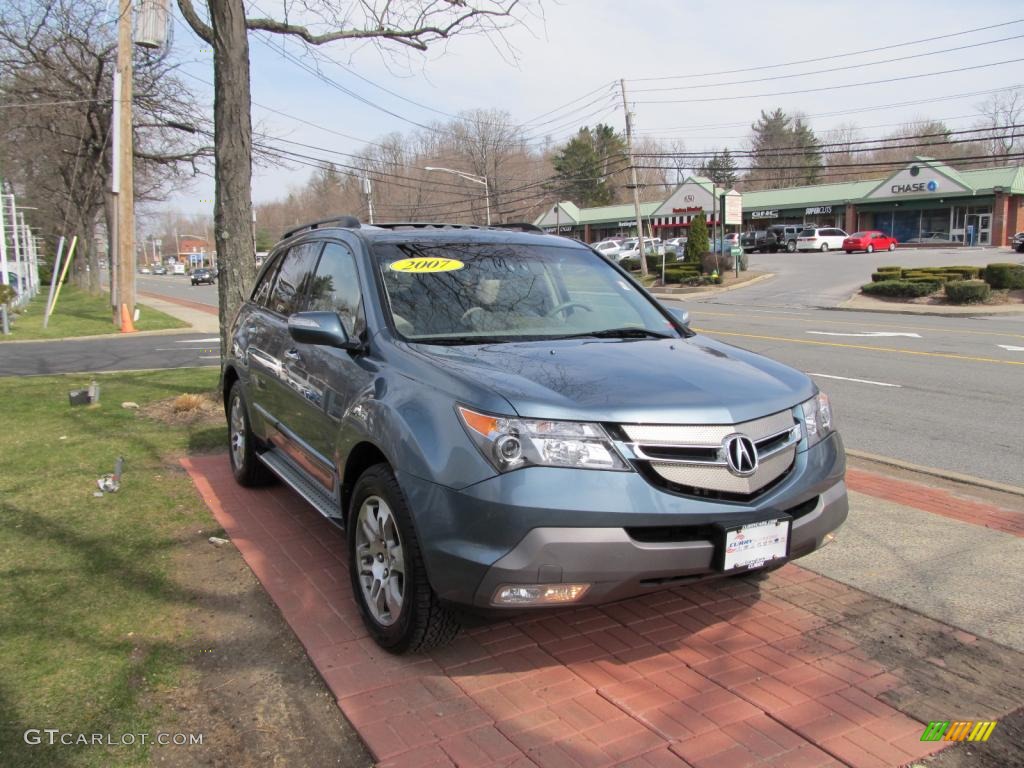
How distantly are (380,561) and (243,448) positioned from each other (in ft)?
8.96

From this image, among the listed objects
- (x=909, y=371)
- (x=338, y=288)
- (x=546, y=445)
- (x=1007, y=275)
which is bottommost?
(x=909, y=371)

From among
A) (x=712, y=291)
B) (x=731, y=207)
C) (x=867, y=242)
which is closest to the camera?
(x=712, y=291)

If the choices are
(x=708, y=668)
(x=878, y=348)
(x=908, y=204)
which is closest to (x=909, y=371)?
(x=878, y=348)

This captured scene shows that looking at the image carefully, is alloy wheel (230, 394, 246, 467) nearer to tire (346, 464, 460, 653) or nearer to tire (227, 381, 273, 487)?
tire (227, 381, 273, 487)

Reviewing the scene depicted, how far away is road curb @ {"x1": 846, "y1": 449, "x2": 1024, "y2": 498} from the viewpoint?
5.60 metres

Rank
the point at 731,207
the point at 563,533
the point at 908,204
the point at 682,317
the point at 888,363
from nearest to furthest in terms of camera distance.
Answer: the point at 563,533, the point at 682,317, the point at 888,363, the point at 731,207, the point at 908,204

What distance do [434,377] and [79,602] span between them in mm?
2159

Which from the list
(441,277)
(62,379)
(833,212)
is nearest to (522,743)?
(441,277)

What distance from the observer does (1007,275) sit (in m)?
25.6

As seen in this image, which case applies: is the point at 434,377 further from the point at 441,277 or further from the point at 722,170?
the point at 722,170

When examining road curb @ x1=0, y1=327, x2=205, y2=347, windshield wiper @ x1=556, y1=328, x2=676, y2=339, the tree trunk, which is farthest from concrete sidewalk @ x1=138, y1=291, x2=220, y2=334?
windshield wiper @ x1=556, y1=328, x2=676, y2=339

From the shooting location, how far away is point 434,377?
3123 millimetres

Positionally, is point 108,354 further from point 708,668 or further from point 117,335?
point 708,668

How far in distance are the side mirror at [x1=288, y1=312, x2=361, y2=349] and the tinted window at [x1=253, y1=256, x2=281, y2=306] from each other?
6.66 ft
